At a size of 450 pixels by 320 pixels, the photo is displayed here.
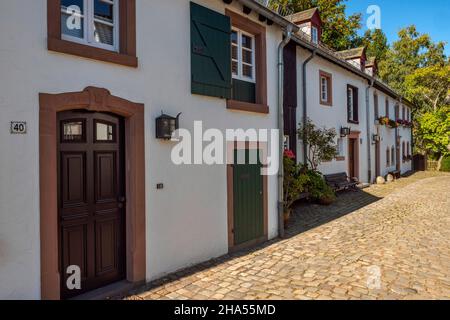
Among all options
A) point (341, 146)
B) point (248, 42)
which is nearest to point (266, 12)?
point (248, 42)

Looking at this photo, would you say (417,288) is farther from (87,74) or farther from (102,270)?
(87,74)

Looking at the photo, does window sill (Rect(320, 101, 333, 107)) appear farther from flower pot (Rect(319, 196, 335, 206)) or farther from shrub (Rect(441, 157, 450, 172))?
shrub (Rect(441, 157, 450, 172))

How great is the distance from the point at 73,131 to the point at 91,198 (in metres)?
0.94

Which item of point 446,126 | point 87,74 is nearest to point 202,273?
point 87,74

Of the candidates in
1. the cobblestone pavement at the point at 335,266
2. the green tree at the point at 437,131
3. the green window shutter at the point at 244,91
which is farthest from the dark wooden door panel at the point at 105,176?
the green tree at the point at 437,131

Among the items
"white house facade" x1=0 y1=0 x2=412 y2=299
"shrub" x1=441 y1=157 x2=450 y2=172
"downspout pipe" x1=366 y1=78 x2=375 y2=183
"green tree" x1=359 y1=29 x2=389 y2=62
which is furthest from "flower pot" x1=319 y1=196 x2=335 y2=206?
"green tree" x1=359 y1=29 x2=389 y2=62

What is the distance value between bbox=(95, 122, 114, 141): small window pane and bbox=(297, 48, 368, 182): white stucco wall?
328 inches

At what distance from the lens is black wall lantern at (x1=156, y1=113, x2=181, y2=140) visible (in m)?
5.13

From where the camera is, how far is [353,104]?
663 inches

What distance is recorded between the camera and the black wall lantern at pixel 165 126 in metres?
5.13

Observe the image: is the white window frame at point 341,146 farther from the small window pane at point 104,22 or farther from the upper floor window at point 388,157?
the small window pane at point 104,22

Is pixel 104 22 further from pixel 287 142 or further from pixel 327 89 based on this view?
pixel 327 89

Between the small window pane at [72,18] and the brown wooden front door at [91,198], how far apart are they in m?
1.05

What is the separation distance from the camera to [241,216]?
695 cm
